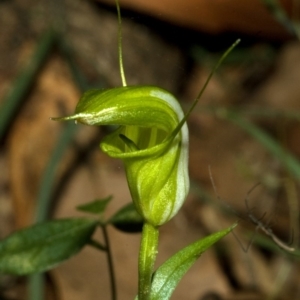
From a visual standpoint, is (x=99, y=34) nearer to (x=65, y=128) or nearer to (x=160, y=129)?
(x=65, y=128)

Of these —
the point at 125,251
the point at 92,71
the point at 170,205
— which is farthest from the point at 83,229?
the point at 92,71

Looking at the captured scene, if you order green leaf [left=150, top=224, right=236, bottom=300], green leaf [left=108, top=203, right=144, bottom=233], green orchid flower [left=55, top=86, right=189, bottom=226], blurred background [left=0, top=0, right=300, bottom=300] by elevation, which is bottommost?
blurred background [left=0, top=0, right=300, bottom=300]

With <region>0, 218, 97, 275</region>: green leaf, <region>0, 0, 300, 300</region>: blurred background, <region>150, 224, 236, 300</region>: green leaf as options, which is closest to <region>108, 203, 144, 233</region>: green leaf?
<region>0, 218, 97, 275</region>: green leaf

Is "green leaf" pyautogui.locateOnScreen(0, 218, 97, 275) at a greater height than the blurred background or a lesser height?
greater

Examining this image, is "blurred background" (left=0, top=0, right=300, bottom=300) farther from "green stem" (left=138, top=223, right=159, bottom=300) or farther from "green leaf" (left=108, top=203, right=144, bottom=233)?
"green stem" (left=138, top=223, right=159, bottom=300)

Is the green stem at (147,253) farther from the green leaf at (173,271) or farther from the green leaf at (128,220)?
the green leaf at (128,220)

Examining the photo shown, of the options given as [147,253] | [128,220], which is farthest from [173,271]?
[128,220]

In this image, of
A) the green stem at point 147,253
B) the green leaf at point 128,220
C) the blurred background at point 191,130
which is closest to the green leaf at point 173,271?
the green stem at point 147,253
